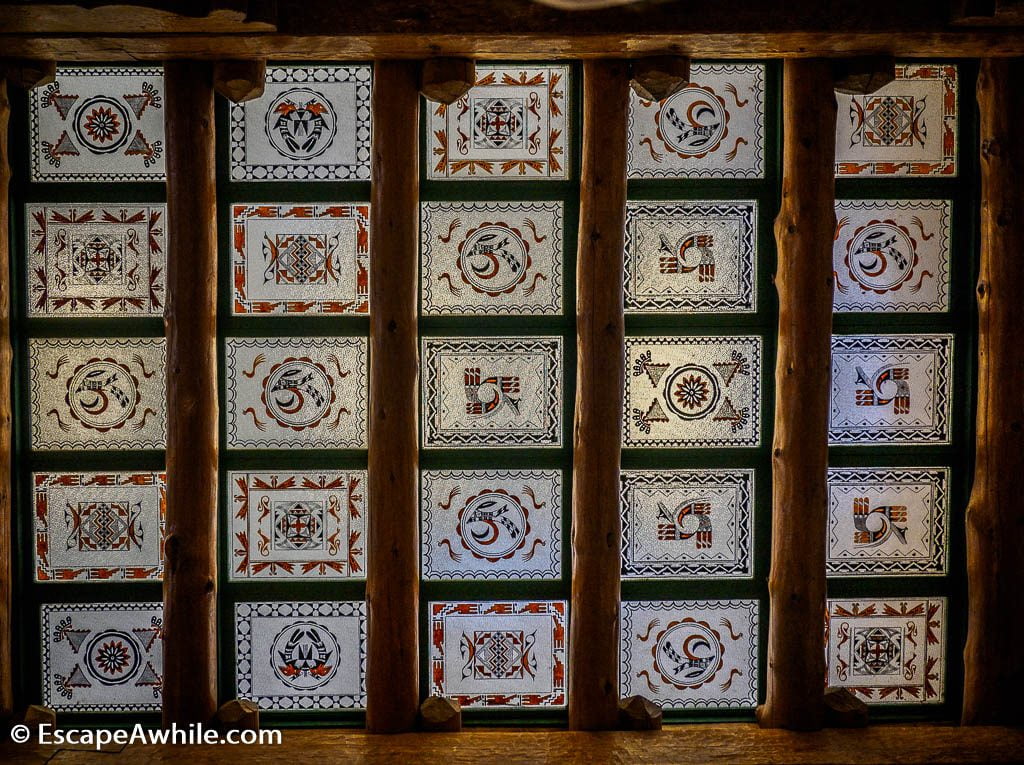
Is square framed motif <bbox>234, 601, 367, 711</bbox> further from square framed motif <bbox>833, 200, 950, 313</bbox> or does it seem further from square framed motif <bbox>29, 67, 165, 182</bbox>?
square framed motif <bbox>833, 200, 950, 313</bbox>

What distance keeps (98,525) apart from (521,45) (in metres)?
2.42

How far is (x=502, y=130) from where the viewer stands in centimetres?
278

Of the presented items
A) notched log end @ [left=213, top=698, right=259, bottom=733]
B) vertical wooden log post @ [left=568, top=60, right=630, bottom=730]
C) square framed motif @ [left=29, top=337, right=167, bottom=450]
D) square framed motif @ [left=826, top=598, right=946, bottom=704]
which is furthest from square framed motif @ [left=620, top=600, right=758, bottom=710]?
square framed motif @ [left=29, top=337, right=167, bottom=450]

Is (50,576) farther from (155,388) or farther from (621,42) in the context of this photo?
(621,42)

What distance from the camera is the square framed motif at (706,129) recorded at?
109 inches

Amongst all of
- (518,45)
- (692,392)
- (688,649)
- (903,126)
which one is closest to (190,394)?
(518,45)

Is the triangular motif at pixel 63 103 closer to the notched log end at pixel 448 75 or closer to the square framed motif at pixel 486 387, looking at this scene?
the notched log end at pixel 448 75

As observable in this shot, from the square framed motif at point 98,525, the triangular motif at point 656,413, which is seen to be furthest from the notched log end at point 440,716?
the triangular motif at point 656,413

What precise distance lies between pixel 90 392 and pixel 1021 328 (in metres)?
3.57

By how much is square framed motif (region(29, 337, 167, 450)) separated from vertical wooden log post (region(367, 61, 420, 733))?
926mm

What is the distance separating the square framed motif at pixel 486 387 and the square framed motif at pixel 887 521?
124cm

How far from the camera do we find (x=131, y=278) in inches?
110

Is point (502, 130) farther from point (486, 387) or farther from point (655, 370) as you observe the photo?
point (655, 370)

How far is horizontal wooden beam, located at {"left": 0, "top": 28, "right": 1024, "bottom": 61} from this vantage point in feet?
7.68
